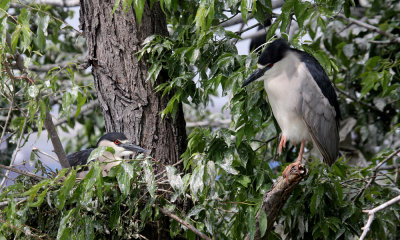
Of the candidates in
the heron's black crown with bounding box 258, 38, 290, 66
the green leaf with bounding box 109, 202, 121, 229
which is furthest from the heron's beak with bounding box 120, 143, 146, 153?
the heron's black crown with bounding box 258, 38, 290, 66

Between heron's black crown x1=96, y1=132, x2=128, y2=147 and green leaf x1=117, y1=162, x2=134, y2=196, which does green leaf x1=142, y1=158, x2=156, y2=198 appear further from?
heron's black crown x1=96, y1=132, x2=128, y2=147

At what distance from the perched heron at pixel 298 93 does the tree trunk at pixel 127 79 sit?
2.33 ft

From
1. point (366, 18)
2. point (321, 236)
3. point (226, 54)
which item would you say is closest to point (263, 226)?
point (321, 236)

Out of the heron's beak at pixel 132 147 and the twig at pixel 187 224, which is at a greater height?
the heron's beak at pixel 132 147

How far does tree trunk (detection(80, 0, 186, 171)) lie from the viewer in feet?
12.1

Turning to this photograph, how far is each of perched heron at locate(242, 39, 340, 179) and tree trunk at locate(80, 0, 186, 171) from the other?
2.33 feet

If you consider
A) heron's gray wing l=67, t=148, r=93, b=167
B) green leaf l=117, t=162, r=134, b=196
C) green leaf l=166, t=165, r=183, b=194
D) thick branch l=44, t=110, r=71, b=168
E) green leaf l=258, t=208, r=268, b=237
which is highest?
thick branch l=44, t=110, r=71, b=168

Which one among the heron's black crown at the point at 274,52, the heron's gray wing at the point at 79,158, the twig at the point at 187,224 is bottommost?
the twig at the point at 187,224

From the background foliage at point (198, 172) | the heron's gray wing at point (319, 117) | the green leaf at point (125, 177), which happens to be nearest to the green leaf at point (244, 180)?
the background foliage at point (198, 172)

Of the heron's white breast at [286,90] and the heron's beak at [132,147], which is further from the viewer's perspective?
the heron's beak at [132,147]

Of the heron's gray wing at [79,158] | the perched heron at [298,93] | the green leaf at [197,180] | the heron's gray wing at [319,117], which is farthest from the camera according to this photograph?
the heron's gray wing at [79,158]

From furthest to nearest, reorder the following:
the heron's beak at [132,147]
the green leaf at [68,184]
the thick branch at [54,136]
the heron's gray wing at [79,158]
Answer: the heron's gray wing at [79,158] → the heron's beak at [132,147] → the thick branch at [54,136] → the green leaf at [68,184]

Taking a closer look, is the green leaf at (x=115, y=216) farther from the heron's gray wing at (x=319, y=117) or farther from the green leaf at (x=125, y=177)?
the heron's gray wing at (x=319, y=117)

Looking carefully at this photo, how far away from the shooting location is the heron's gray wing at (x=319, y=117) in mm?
3414
